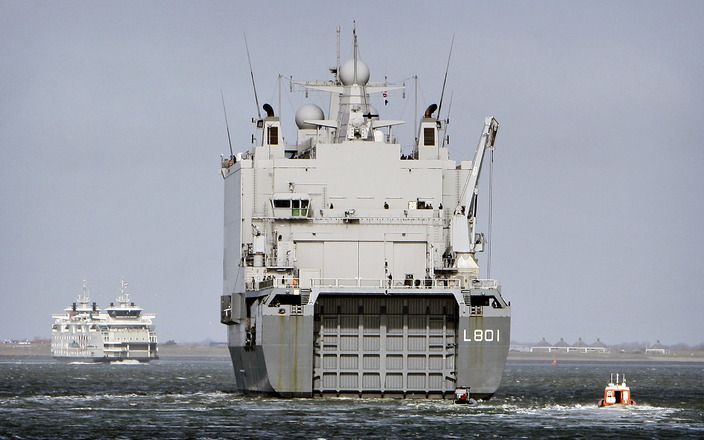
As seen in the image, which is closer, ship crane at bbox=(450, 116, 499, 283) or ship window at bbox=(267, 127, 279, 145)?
ship crane at bbox=(450, 116, 499, 283)

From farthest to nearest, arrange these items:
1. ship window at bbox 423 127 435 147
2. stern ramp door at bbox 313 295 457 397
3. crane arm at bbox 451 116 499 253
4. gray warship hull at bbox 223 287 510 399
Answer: ship window at bbox 423 127 435 147
crane arm at bbox 451 116 499 253
stern ramp door at bbox 313 295 457 397
gray warship hull at bbox 223 287 510 399

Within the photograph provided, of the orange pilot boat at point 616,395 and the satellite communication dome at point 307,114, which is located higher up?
the satellite communication dome at point 307,114

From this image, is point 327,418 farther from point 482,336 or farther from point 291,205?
point 291,205

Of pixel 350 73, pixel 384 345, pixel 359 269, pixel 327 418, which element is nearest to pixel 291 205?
pixel 359 269

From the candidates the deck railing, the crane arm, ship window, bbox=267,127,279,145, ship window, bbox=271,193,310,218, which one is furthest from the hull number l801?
ship window, bbox=267,127,279,145

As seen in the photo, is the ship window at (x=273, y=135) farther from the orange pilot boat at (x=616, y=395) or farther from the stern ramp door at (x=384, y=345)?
the orange pilot boat at (x=616, y=395)

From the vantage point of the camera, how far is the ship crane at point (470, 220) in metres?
62.5

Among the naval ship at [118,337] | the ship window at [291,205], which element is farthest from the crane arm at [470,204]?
the naval ship at [118,337]

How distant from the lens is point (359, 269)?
6328 centimetres

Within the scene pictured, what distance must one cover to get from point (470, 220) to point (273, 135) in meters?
8.73

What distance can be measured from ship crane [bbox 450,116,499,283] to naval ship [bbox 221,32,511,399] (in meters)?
0.05

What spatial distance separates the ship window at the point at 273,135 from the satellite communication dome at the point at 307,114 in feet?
12.8

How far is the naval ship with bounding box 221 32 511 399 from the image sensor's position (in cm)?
6009

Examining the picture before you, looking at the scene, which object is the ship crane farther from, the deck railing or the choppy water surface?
the choppy water surface
